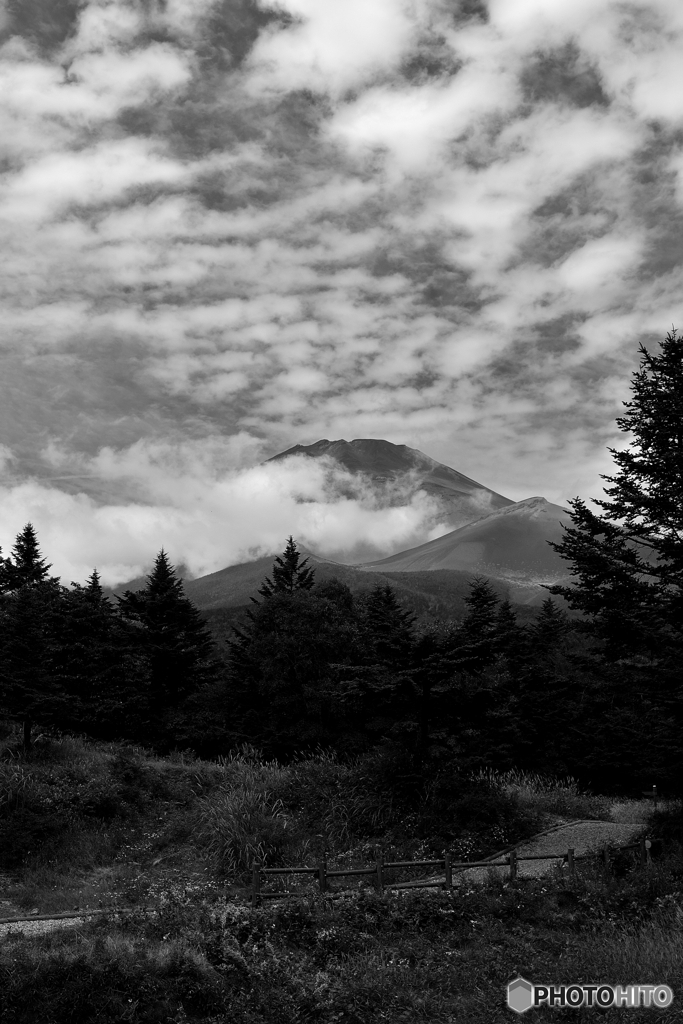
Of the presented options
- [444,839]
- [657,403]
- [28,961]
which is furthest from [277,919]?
[657,403]

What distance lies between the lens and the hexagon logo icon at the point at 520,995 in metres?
8.49

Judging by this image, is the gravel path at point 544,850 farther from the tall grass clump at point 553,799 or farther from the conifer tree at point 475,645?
the conifer tree at point 475,645

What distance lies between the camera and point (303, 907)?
11414mm

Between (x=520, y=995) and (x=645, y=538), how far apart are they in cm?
1132

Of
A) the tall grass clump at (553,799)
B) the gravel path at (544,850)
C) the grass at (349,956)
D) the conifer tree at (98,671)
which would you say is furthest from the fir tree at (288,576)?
the grass at (349,956)

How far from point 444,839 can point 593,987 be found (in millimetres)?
7812

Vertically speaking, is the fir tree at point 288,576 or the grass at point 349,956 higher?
the fir tree at point 288,576

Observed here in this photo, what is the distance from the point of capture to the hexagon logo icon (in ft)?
27.9

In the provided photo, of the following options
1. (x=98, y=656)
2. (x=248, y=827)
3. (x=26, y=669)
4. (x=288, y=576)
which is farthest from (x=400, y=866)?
(x=288, y=576)

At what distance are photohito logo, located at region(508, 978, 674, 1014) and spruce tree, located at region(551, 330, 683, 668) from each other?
28.2 feet

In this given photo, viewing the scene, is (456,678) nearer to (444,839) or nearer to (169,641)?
(444,839)

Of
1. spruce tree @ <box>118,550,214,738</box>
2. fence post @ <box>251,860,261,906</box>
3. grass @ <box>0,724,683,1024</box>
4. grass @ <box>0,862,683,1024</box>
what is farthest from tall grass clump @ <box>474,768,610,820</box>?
spruce tree @ <box>118,550,214,738</box>

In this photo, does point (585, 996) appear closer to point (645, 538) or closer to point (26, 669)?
point (645, 538)

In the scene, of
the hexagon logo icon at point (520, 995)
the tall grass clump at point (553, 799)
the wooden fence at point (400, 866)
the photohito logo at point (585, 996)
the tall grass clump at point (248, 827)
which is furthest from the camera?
the tall grass clump at point (553, 799)
